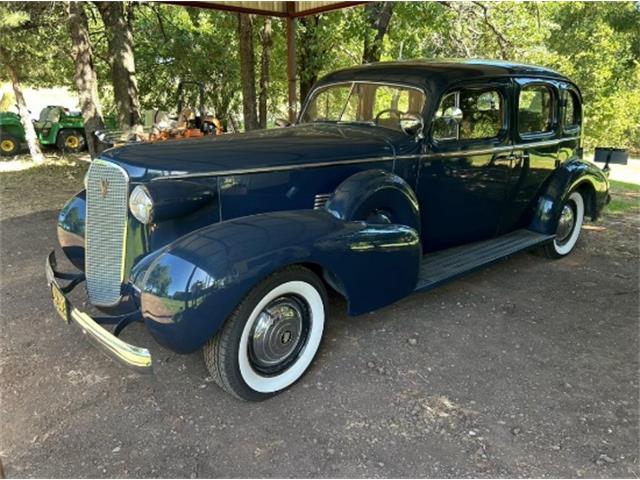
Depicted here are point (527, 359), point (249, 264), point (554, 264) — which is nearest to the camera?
point (249, 264)

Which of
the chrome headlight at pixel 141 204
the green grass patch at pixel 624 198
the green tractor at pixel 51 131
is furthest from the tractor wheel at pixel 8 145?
the green grass patch at pixel 624 198

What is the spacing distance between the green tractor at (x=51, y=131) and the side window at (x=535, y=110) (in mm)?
11927

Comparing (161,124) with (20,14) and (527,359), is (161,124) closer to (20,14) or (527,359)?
(20,14)

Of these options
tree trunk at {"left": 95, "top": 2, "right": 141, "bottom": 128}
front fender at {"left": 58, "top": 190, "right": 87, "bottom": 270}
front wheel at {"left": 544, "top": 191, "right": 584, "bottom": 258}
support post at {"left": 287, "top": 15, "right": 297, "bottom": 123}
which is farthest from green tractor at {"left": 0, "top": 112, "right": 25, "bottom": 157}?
front wheel at {"left": 544, "top": 191, "right": 584, "bottom": 258}

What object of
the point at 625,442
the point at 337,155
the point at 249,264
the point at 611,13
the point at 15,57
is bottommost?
the point at 625,442

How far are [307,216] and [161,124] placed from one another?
680cm

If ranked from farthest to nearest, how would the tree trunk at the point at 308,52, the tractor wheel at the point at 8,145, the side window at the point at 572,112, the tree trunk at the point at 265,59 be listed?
the tractor wheel at the point at 8,145 → the tree trunk at the point at 265,59 → the tree trunk at the point at 308,52 → the side window at the point at 572,112

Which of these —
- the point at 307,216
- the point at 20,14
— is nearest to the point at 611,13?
the point at 20,14

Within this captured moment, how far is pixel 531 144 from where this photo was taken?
4.59m

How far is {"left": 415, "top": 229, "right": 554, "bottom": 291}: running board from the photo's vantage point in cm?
367

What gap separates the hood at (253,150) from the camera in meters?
2.91

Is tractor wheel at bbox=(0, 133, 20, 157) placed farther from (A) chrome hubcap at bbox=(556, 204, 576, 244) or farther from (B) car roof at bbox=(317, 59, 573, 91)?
(A) chrome hubcap at bbox=(556, 204, 576, 244)

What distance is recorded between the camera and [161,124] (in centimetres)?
881

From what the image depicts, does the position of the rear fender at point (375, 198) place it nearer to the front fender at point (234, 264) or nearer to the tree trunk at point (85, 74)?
the front fender at point (234, 264)
